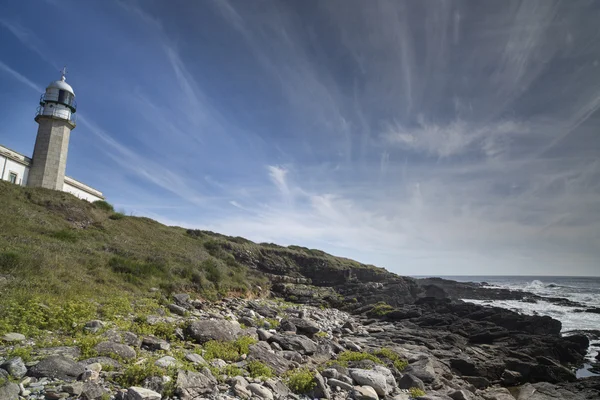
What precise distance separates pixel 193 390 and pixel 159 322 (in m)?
4.78

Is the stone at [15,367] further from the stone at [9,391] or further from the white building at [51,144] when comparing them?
the white building at [51,144]

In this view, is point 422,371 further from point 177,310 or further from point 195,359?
point 177,310

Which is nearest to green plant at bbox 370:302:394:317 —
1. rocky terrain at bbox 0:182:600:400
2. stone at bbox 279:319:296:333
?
rocky terrain at bbox 0:182:600:400

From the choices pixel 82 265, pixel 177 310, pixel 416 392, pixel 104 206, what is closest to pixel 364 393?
pixel 416 392

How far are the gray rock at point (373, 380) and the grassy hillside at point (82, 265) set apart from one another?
A: 8.12 m

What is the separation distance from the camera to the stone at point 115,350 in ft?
23.8

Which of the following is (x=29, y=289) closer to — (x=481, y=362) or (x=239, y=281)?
(x=239, y=281)

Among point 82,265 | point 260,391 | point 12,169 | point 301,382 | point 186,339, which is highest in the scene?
point 12,169

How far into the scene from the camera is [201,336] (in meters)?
9.77

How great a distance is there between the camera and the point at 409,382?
966 cm

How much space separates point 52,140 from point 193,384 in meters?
34.1

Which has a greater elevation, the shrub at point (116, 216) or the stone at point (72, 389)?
the shrub at point (116, 216)

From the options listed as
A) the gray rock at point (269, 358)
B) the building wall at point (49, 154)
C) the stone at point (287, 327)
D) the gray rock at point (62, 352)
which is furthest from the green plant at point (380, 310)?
the building wall at point (49, 154)

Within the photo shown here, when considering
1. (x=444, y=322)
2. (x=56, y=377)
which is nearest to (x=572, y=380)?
(x=444, y=322)
